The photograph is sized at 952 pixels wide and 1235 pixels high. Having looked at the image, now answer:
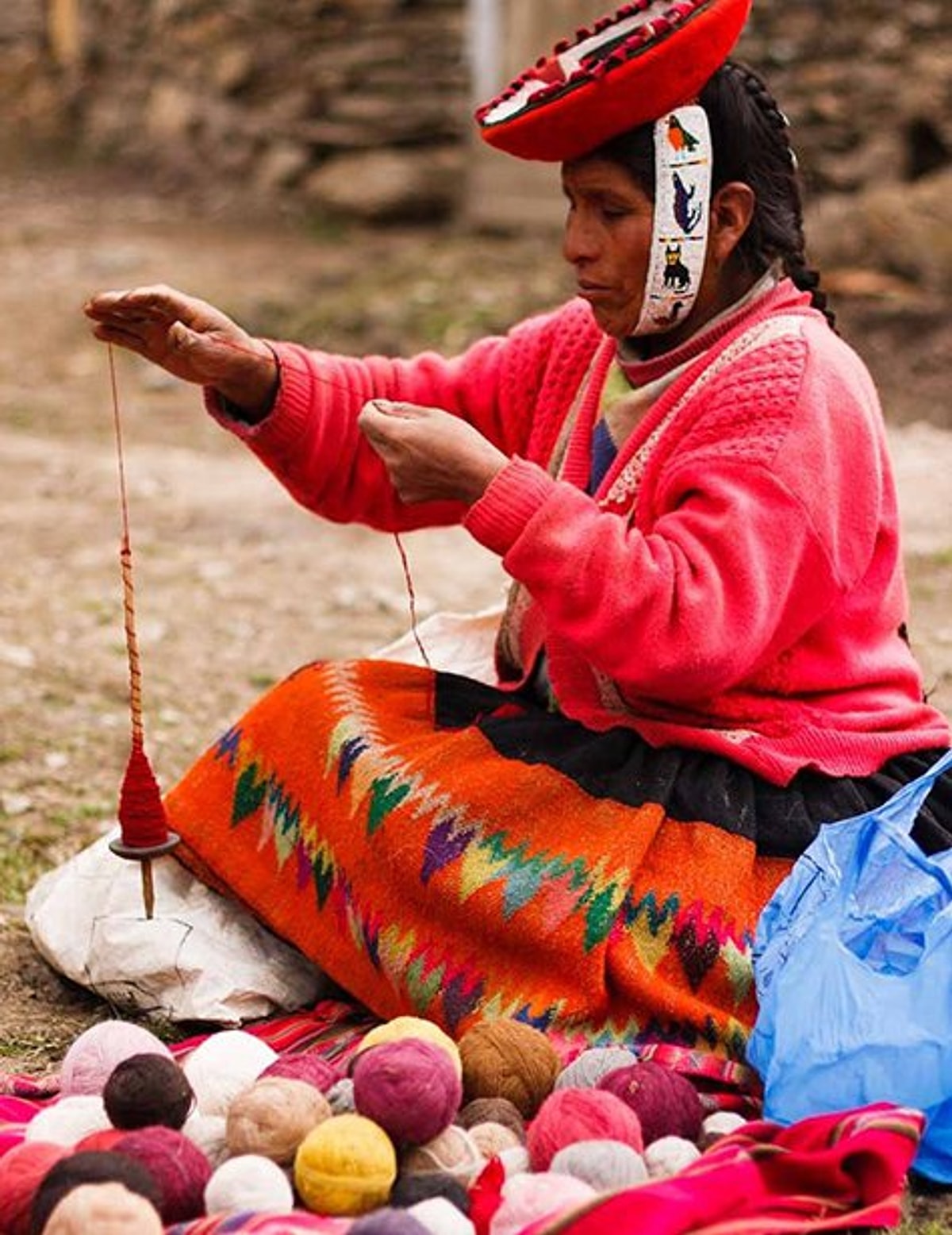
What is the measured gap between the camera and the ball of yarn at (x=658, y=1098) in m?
2.18

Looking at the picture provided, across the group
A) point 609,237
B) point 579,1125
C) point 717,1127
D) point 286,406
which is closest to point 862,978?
point 717,1127

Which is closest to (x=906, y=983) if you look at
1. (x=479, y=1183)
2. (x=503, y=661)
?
(x=479, y=1183)

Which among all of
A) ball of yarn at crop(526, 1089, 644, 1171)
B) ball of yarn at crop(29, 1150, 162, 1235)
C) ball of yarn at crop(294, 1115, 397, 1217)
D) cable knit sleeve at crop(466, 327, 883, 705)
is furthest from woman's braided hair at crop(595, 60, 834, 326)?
ball of yarn at crop(29, 1150, 162, 1235)

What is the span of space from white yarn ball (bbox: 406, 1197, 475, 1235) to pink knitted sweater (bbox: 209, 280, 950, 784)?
70 cm

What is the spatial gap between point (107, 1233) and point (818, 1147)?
0.73m

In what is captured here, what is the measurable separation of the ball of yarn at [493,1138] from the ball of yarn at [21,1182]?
43 centimetres

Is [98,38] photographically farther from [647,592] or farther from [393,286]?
[647,592]

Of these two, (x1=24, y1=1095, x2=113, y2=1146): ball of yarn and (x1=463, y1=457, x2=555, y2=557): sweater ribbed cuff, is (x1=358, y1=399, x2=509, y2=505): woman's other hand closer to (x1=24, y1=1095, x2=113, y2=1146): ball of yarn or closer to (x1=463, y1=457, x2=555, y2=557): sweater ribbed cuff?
(x1=463, y1=457, x2=555, y2=557): sweater ribbed cuff

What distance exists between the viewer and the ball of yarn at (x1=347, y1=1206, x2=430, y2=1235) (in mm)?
1859

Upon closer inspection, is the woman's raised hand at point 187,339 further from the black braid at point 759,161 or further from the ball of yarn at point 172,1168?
the ball of yarn at point 172,1168

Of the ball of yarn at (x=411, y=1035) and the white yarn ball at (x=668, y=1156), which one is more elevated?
the ball of yarn at (x=411, y=1035)

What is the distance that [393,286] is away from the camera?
804 cm

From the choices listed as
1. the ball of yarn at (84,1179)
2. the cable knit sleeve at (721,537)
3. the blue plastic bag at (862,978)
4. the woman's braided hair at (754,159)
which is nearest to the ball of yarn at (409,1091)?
the ball of yarn at (84,1179)

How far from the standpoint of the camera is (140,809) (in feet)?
8.69
